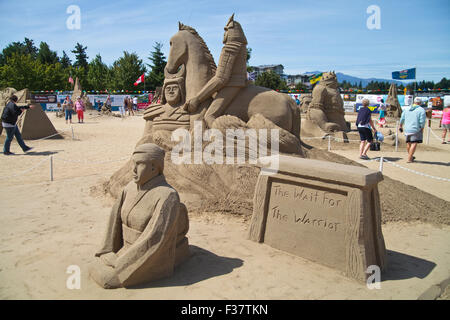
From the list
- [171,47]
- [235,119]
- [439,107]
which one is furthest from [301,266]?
[439,107]

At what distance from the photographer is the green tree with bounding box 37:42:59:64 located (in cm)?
3812

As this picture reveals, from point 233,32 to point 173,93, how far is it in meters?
1.46

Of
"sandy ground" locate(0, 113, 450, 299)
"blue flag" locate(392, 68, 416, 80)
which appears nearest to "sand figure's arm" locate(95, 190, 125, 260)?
"sandy ground" locate(0, 113, 450, 299)

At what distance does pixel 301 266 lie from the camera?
3.12 metres

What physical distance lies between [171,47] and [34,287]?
438cm

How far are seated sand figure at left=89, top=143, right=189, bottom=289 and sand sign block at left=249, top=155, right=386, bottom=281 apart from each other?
103 cm

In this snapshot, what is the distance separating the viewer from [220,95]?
17.9ft

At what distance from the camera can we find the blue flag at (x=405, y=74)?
24028mm

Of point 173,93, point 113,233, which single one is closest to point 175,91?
point 173,93

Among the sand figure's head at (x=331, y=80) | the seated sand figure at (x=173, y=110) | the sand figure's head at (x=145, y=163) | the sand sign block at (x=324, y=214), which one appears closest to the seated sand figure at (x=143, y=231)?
the sand figure's head at (x=145, y=163)

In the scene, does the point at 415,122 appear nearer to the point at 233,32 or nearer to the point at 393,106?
the point at 233,32

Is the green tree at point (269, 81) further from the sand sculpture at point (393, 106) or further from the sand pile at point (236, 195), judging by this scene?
the sand pile at point (236, 195)

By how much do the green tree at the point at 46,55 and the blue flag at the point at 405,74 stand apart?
3589 cm
